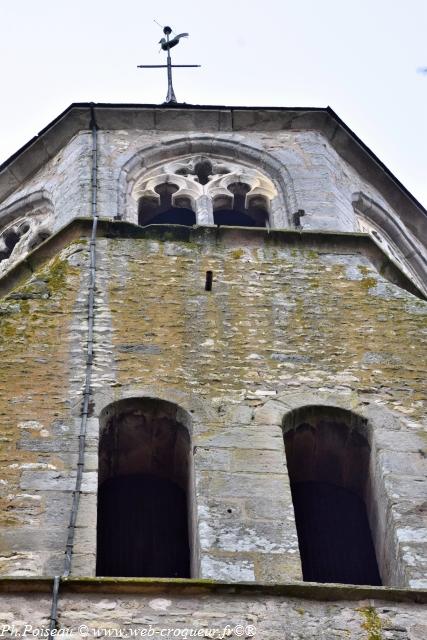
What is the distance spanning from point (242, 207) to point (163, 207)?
0.85 meters

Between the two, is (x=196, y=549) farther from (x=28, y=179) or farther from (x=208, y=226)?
(x=28, y=179)

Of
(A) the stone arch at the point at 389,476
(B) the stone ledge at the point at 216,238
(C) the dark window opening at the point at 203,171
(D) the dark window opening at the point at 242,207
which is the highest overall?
(C) the dark window opening at the point at 203,171

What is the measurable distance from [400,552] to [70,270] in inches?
168

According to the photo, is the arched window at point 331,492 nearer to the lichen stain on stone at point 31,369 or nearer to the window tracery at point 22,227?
the lichen stain on stone at point 31,369

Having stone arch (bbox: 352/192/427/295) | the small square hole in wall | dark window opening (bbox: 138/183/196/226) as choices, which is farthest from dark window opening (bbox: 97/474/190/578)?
stone arch (bbox: 352/192/427/295)

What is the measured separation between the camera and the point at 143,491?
10922 millimetres

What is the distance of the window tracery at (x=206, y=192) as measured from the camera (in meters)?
15.4

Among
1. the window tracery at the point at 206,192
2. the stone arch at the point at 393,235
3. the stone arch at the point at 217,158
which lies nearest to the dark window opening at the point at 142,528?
the stone arch at the point at 217,158

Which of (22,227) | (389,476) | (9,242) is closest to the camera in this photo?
(389,476)

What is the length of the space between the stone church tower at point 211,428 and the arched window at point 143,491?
0.02 meters

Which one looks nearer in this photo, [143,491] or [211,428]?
[211,428]

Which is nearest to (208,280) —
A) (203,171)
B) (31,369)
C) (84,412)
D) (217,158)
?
(31,369)

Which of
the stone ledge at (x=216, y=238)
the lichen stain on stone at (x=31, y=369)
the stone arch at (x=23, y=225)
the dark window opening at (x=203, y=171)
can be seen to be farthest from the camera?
the dark window opening at (x=203, y=171)

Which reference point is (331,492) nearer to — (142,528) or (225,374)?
(225,374)
